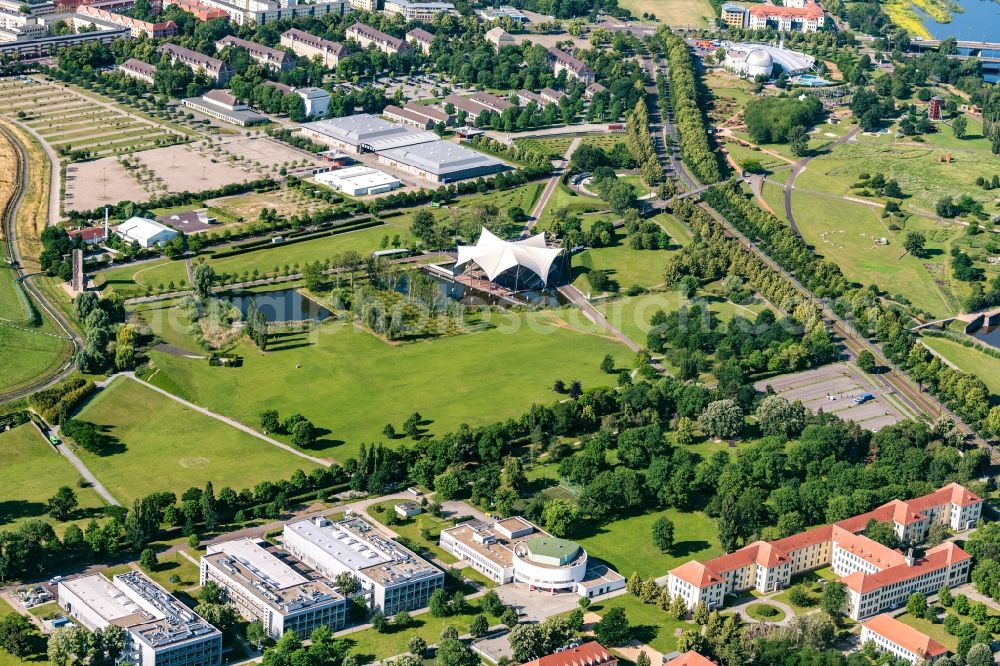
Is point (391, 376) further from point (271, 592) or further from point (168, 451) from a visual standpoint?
point (271, 592)

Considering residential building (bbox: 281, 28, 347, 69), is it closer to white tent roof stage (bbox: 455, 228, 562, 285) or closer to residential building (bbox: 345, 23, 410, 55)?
residential building (bbox: 345, 23, 410, 55)

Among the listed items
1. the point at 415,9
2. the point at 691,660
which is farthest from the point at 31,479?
the point at 415,9

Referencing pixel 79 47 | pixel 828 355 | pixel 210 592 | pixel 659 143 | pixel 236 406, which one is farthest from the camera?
pixel 79 47

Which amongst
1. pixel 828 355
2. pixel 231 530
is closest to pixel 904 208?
pixel 828 355

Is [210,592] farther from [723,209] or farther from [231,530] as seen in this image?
[723,209]

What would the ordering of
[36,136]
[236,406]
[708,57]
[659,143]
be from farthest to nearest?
1. [708,57]
2. [659,143]
3. [36,136]
4. [236,406]
